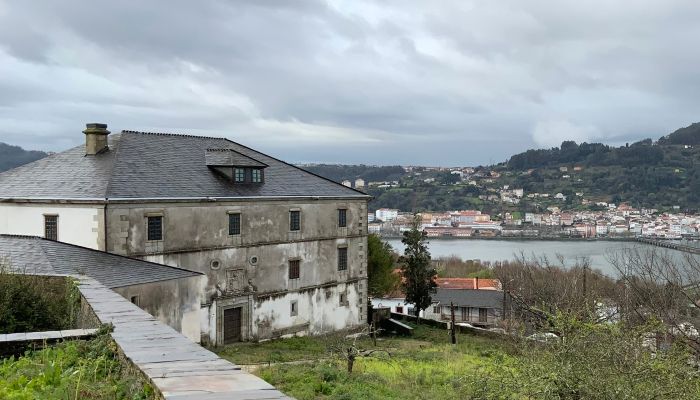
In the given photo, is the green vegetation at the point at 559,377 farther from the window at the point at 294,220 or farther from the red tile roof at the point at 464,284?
the red tile roof at the point at 464,284

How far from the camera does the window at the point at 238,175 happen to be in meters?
24.6

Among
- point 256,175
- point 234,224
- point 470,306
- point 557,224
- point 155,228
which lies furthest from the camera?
point 557,224

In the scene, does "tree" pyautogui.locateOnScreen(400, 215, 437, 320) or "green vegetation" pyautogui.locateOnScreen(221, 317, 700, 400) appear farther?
"tree" pyautogui.locateOnScreen(400, 215, 437, 320)

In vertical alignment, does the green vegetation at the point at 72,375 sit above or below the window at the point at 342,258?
above

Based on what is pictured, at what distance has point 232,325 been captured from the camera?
24109mm

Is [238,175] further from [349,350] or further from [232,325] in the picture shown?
[349,350]

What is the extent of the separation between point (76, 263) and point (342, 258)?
16.1m

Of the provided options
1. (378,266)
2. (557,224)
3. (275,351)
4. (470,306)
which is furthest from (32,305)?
(557,224)

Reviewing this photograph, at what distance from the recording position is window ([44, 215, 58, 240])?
788 inches

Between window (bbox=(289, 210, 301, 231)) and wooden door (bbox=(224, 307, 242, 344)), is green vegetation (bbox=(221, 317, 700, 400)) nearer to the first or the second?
wooden door (bbox=(224, 307, 242, 344))

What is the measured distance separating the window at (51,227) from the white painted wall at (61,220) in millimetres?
126

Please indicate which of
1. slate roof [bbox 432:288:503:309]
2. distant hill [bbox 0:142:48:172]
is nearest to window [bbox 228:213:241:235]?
slate roof [bbox 432:288:503:309]

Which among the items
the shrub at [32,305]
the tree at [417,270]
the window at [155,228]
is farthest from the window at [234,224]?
the tree at [417,270]

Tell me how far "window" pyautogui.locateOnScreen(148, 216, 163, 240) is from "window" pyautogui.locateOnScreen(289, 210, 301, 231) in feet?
20.9
